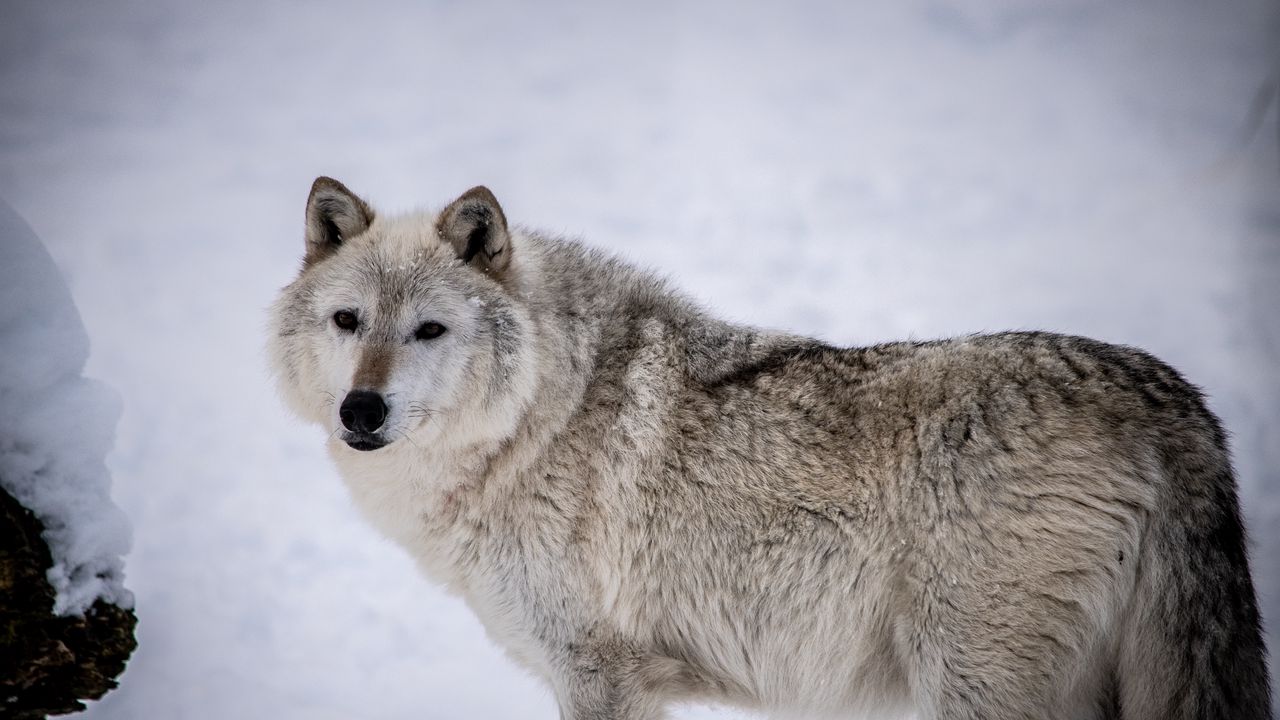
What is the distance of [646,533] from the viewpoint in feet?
12.7

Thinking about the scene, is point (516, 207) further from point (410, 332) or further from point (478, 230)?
point (410, 332)

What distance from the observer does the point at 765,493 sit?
377 cm

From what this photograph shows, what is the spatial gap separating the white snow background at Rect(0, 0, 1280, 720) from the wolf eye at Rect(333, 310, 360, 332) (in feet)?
2.20

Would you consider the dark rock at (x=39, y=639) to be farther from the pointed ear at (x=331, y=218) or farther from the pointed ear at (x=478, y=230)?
the pointed ear at (x=478, y=230)

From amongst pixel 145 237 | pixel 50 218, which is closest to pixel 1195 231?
pixel 145 237

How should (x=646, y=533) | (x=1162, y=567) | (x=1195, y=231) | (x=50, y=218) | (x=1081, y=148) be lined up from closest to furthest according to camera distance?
(x=1162, y=567)
(x=646, y=533)
(x=50, y=218)
(x=1195, y=231)
(x=1081, y=148)

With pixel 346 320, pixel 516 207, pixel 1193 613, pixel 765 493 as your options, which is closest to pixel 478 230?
pixel 346 320

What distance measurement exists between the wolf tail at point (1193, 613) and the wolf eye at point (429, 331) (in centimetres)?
331

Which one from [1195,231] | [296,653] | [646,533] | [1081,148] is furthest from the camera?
[1081,148]

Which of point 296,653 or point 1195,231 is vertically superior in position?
point 1195,231

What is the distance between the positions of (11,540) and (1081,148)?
51.2 ft

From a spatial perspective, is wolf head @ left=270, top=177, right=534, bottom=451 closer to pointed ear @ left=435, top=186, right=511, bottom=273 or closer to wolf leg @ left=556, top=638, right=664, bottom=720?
pointed ear @ left=435, top=186, right=511, bottom=273

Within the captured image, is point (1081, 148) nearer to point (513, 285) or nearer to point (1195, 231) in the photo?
point (1195, 231)

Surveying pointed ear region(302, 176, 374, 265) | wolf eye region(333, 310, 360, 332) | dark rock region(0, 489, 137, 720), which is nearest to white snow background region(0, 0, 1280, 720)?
pointed ear region(302, 176, 374, 265)
